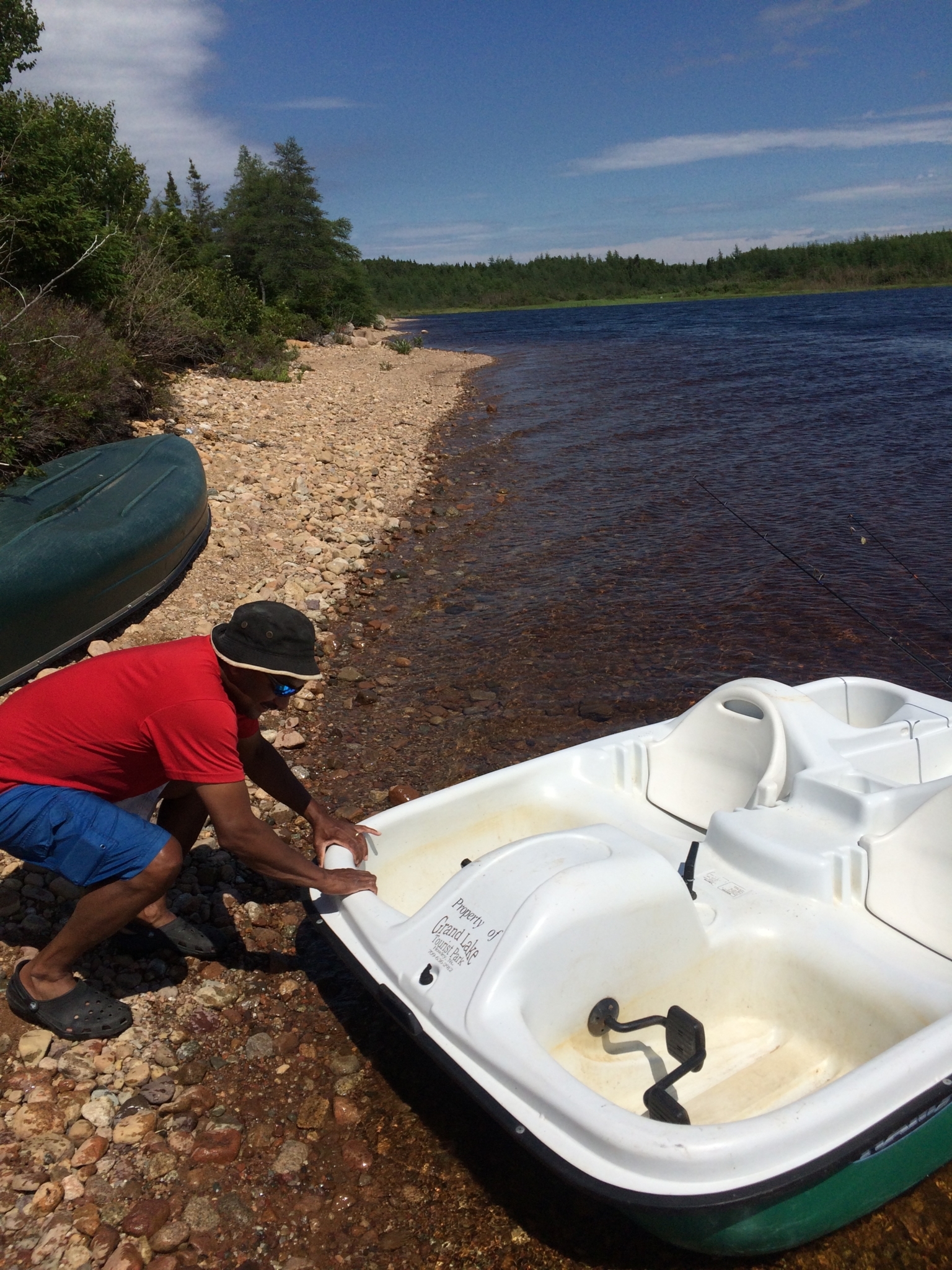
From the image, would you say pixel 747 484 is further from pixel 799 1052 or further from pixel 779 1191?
pixel 779 1191

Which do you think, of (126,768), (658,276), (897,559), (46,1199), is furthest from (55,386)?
(658,276)

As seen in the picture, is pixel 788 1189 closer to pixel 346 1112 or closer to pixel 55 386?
pixel 346 1112

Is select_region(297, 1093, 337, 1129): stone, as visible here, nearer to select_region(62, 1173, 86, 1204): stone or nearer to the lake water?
select_region(62, 1173, 86, 1204): stone

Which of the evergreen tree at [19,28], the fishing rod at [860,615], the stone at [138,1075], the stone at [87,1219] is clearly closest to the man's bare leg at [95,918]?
the stone at [138,1075]

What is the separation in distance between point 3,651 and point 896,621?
6555 mm

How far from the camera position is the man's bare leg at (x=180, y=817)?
11.3 ft

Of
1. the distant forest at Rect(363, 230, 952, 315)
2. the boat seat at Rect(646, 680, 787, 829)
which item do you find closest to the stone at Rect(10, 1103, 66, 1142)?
the boat seat at Rect(646, 680, 787, 829)

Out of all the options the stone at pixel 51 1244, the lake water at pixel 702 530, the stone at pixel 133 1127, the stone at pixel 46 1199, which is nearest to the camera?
the stone at pixel 51 1244

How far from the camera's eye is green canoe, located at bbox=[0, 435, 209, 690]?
18.9 ft

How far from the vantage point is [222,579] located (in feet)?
25.8

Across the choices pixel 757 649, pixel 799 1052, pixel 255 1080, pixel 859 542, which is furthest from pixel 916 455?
Answer: pixel 255 1080

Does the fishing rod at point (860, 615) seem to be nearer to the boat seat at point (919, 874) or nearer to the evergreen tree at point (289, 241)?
the boat seat at point (919, 874)

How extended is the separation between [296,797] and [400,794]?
1.64 m

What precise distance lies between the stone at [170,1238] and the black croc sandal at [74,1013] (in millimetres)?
719
